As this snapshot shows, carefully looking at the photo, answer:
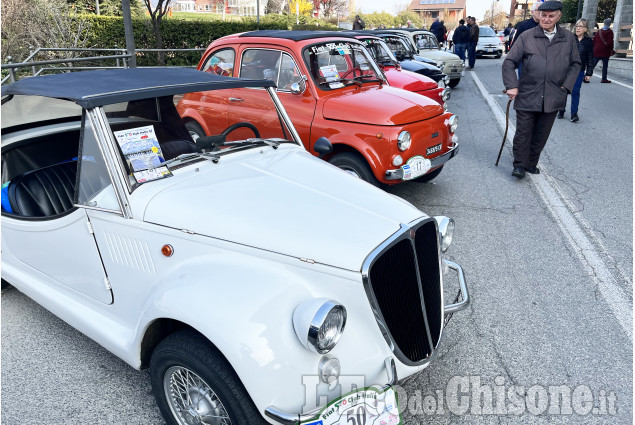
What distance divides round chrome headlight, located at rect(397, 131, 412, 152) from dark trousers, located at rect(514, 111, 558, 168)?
2.02 m

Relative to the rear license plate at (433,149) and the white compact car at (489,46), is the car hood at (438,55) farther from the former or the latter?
the white compact car at (489,46)

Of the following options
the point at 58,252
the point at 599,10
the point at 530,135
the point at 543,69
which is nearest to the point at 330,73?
the point at 543,69

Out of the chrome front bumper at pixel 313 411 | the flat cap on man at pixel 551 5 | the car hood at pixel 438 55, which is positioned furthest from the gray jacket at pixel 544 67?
the car hood at pixel 438 55

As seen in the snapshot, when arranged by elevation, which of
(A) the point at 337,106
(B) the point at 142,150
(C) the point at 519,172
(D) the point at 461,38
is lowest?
(C) the point at 519,172

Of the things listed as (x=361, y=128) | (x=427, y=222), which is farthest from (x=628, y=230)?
(x=427, y=222)

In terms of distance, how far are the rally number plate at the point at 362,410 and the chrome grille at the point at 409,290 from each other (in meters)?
0.26

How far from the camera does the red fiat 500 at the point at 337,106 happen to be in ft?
17.0

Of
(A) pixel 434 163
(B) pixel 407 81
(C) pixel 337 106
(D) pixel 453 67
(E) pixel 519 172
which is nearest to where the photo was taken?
(C) pixel 337 106

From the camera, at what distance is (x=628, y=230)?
5.03 m

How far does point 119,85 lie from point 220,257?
1.33 meters

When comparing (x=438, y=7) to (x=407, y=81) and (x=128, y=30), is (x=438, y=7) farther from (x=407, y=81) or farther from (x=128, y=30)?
(x=407, y=81)

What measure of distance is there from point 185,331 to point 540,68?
5.48 meters

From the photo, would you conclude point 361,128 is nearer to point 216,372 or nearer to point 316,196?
point 316,196

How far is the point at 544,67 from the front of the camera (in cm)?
607
